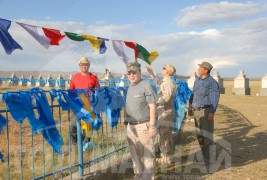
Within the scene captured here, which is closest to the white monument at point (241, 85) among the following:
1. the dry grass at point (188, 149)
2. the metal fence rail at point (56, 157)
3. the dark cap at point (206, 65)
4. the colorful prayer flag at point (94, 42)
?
the dry grass at point (188, 149)

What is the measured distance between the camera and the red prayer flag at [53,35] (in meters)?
5.53

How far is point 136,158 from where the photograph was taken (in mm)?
4641

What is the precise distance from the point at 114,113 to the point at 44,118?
1825 mm

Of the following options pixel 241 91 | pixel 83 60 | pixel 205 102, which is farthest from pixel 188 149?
pixel 241 91

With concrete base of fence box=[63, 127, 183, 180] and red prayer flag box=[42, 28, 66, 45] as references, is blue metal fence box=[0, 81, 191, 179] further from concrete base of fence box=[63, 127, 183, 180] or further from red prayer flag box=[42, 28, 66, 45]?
red prayer flag box=[42, 28, 66, 45]

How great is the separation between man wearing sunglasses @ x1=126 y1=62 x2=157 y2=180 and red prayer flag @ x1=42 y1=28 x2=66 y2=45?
1869mm

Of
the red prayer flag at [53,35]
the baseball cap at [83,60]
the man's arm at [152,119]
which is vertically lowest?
the man's arm at [152,119]

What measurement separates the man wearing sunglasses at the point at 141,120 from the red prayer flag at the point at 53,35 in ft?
6.13

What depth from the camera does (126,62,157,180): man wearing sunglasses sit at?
14.4 ft

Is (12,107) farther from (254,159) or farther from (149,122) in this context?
(254,159)

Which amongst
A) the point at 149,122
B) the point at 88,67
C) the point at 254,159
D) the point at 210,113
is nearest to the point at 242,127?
the point at 254,159

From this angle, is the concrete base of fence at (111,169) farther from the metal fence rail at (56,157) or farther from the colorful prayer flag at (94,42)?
the colorful prayer flag at (94,42)

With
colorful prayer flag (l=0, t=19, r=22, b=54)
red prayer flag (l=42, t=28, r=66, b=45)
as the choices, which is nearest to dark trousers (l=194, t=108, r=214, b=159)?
red prayer flag (l=42, t=28, r=66, b=45)

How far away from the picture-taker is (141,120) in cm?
447
